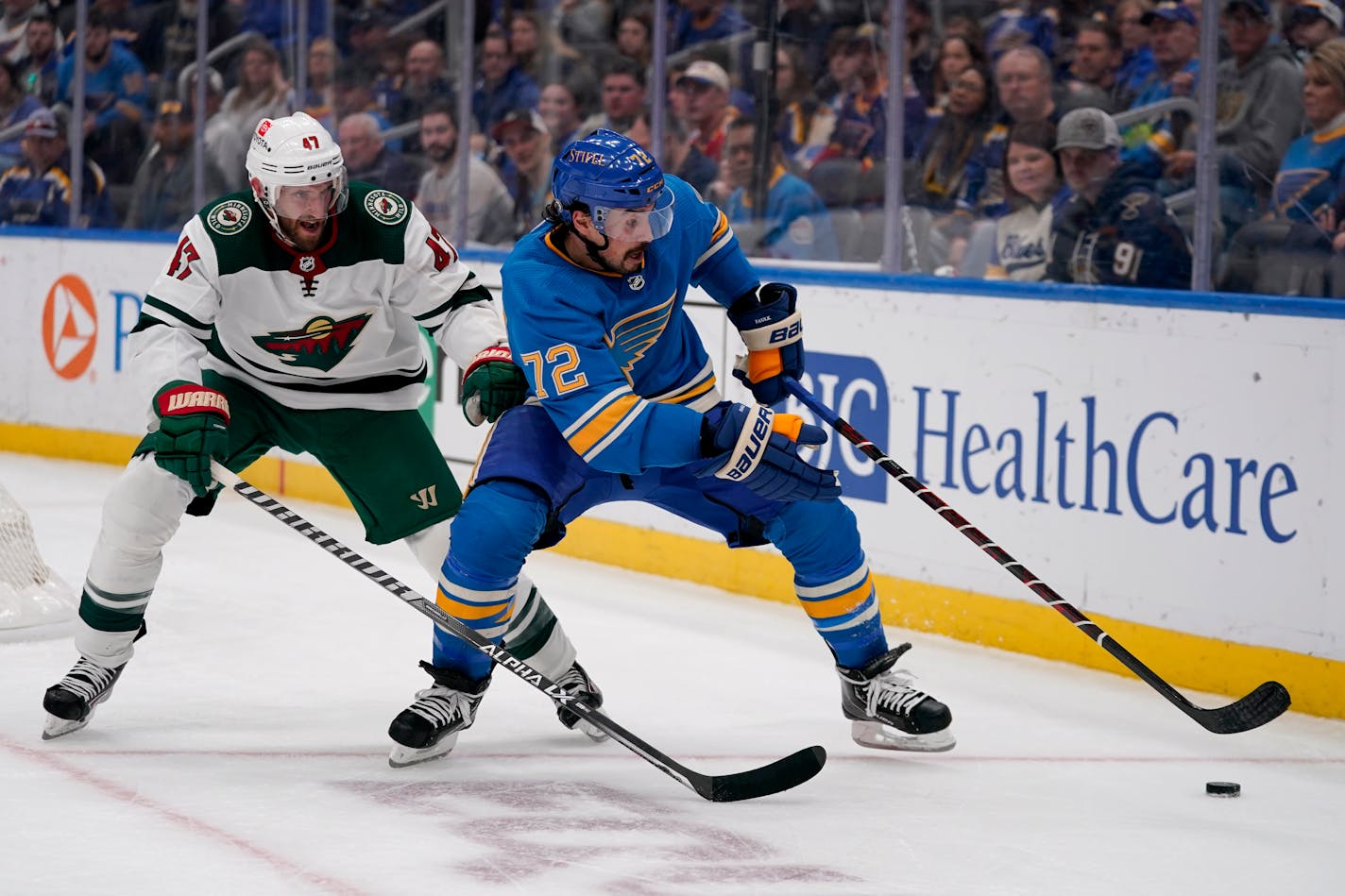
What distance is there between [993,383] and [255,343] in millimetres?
1824

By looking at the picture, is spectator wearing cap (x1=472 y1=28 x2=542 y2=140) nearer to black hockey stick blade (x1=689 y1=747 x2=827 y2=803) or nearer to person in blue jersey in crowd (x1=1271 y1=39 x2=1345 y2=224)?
person in blue jersey in crowd (x1=1271 y1=39 x2=1345 y2=224)

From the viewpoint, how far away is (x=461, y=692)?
3232mm

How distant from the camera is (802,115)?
204 inches

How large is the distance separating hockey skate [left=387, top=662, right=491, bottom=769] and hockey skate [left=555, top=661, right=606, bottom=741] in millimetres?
180

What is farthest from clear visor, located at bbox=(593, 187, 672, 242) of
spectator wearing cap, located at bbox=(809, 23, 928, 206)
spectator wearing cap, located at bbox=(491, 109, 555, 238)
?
spectator wearing cap, located at bbox=(491, 109, 555, 238)

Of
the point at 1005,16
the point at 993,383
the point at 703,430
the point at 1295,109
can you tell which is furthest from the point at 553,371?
the point at 1005,16

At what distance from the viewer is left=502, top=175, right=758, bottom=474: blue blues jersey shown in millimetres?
2965

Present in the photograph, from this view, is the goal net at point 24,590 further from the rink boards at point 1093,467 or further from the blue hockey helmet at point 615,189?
the blue hockey helmet at point 615,189

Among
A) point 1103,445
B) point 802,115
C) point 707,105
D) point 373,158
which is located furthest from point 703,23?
point 1103,445

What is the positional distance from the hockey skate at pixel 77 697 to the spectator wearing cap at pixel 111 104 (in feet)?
14.3

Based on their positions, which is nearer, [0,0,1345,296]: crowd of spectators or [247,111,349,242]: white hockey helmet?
[247,111,349,242]: white hockey helmet

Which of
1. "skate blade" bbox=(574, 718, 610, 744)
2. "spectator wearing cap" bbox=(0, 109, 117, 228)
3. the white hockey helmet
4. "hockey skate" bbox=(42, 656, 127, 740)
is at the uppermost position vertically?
the white hockey helmet

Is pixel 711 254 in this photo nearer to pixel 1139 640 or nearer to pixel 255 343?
pixel 255 343

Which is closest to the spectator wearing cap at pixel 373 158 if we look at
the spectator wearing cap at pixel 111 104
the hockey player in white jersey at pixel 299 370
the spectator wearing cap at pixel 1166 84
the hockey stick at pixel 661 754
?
the spectator wearing cap at pixel 111 104
